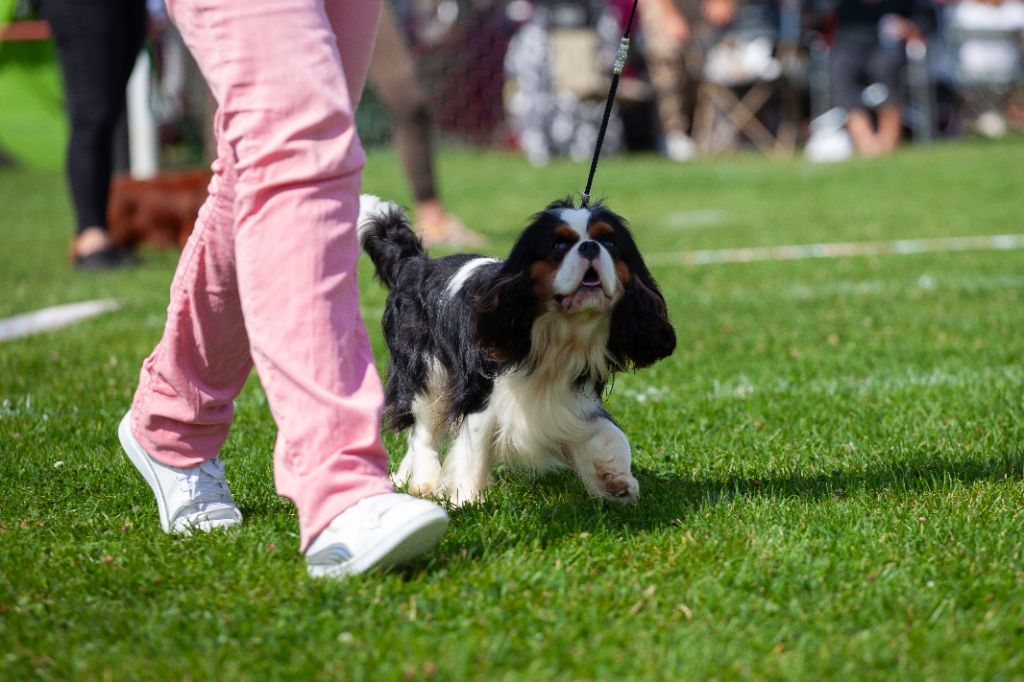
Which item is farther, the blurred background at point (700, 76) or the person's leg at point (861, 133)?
the blurred background at point (700, 76)

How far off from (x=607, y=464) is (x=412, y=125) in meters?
5.51

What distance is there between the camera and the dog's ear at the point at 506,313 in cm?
306

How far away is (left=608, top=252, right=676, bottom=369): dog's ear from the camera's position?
10.3 feet

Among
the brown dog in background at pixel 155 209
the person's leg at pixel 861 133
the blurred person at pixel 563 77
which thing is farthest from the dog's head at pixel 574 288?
the person's leg at pixel 861 133

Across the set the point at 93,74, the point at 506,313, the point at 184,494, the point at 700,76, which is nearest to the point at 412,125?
the point at 93,74

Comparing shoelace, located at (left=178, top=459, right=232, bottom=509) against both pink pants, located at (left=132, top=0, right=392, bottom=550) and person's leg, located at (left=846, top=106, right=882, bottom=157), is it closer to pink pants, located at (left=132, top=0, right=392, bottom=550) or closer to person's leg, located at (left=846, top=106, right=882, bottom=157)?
pink pants, located at (left=132, top=0, right=392, bottom=550)

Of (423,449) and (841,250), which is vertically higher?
(423,449)

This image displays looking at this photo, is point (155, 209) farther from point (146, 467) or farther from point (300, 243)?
point (300, 243)

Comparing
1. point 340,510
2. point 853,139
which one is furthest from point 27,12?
point 853,139

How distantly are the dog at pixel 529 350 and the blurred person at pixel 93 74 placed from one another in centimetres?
446

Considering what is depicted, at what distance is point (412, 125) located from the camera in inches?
332

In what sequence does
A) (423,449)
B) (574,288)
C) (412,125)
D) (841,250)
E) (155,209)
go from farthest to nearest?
(155,209), (841,250), (412,125), (423,449), (574,288)

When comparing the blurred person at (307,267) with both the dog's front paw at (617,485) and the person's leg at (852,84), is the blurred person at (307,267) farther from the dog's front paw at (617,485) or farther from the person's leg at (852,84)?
the person's leg at (852,84)

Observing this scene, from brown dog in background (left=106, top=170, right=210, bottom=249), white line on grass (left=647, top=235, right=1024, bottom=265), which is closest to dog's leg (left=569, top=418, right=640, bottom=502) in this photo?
white line on grass (left=647, top=235, right=1024, bottom=265)
